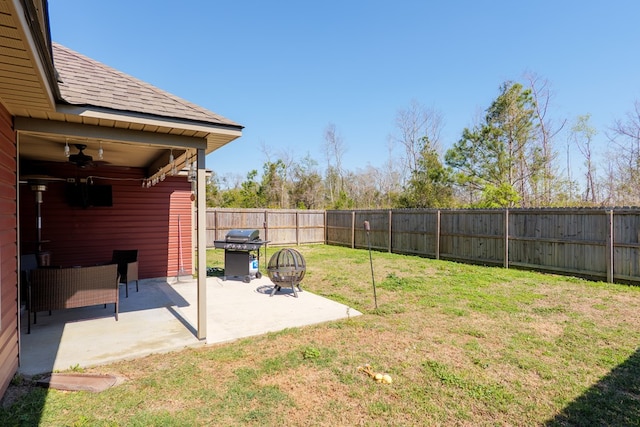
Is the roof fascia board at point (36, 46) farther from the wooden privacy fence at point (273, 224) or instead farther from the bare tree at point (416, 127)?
the bare tree at point (416, 127)

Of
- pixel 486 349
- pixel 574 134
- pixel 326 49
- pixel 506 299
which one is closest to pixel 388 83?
pixel 326 49

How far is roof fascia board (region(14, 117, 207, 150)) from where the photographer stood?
3301 millimetres

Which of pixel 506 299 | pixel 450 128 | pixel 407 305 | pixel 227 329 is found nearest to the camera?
pixel 227 329

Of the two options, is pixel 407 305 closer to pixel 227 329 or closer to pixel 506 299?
pixel 506 299

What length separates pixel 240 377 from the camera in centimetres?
312

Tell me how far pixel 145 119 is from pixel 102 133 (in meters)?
0.51

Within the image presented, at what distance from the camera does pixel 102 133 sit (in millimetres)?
3557

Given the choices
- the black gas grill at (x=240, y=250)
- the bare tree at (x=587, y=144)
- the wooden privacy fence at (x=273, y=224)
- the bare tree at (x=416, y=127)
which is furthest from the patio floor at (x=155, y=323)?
the bare tree at (x=416, y=127)

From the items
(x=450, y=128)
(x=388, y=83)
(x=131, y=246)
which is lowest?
(x=131, y=246)

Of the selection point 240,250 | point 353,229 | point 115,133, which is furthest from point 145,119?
point 353,229

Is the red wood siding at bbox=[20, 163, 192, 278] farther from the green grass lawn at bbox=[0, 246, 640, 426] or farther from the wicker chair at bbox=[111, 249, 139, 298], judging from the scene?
the green grass lawn at bbox=[0, 246, 640, 426]

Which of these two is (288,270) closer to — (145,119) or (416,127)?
(145,119)

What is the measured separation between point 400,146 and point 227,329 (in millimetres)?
20942

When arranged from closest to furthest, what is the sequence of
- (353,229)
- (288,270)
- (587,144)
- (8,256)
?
(8,256) → (288,270) → (353,229) → (587,144)
